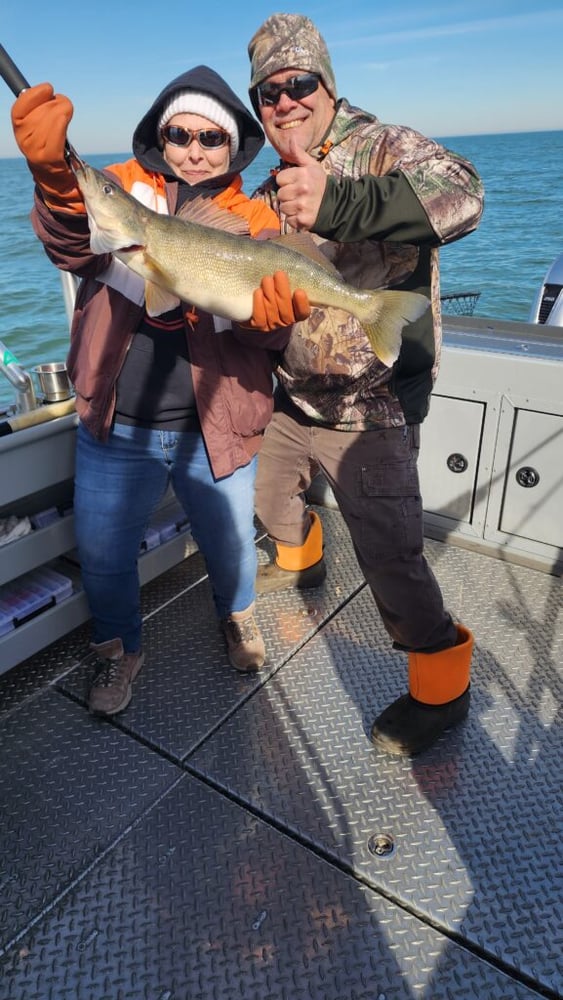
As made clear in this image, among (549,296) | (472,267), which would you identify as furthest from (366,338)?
(472,267)

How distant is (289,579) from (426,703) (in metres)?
1.16

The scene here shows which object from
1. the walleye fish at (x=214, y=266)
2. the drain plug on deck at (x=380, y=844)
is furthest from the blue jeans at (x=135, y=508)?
the drain plug on deck at (x=380, y=844)

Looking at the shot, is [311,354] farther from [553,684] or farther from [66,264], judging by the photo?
[553,684]

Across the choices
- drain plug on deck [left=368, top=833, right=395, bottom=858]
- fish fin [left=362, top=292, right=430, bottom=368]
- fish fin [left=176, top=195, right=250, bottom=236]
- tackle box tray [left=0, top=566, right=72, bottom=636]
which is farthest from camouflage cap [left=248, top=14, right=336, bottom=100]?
drain plug on deck [left=368, top=833, right=395, bottom=858]


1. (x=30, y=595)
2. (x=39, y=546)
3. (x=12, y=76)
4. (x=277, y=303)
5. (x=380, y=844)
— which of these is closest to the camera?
(x=12, y=76)

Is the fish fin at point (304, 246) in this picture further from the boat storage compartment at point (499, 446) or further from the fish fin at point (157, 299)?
the boat storage compartment at point (499, 446)

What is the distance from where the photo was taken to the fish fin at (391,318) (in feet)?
6.57

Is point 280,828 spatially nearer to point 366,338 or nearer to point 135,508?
point 135,508

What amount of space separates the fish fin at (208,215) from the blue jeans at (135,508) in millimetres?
730

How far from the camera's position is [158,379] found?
2.30m

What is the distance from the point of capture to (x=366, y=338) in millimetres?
2266

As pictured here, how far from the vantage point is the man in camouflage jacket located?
6.02 feet

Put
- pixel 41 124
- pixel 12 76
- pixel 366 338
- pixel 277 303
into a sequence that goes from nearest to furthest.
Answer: pixel 41 124
pixel 12 76
pixel 277 303
pixel 366 338

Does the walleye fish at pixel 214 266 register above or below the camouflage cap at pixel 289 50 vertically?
below
